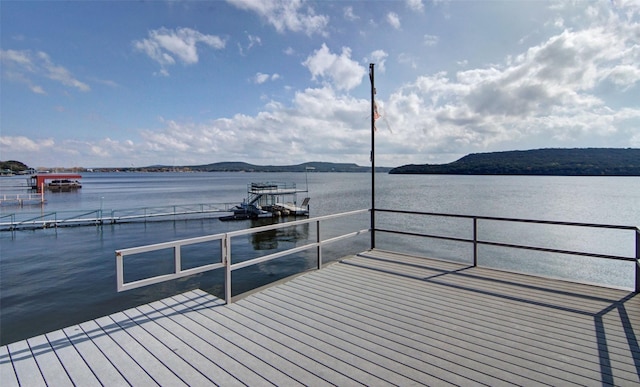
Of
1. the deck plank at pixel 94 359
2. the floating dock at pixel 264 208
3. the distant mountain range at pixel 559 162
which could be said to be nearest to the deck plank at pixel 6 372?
the deck plank at pixel 94 359

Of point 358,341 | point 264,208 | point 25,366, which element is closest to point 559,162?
point 264,208

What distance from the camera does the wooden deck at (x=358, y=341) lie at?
8.43ft

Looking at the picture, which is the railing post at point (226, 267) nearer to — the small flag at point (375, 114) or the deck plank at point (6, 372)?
the deck plank at point (6, 372)

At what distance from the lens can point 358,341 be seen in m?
Result: 3.13

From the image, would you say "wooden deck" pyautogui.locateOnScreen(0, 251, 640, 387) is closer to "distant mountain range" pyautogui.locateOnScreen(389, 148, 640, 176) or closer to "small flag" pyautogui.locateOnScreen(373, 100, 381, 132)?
"small flag" pyautogui.locateOnScreen(373, 100, 381, 132)

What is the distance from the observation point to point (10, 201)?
43.9m

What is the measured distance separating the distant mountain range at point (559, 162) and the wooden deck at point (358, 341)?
3537 inches

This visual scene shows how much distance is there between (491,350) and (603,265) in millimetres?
17998

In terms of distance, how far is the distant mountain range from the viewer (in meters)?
74.1

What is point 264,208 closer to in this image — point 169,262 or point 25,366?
point 169,262

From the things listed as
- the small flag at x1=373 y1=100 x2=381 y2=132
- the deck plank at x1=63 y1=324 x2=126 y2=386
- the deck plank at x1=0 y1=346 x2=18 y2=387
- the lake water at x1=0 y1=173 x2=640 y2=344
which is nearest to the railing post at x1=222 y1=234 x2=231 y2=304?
the deck plank at x1=63 y1=324 x2=126 y2=386

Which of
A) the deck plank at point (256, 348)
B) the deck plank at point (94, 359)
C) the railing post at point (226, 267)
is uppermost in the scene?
the railing post at point (226, 267)

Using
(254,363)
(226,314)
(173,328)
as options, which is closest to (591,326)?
(254,363)

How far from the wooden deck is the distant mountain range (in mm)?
89834
